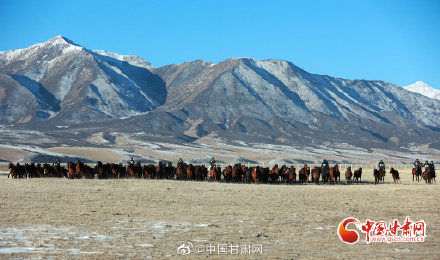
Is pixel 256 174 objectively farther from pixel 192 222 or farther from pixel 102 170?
pixel 192 222

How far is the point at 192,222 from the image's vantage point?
19703mm

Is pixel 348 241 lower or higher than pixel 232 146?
lower

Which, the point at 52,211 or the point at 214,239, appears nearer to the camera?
the point at 214,239

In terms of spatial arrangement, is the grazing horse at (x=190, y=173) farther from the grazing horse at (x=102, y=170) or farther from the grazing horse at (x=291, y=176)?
the grazing horse at (x=291, y=176)

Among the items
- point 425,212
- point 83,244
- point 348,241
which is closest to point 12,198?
point 83,244

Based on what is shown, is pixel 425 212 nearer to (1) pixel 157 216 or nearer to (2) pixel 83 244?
(1) pixel 157 216

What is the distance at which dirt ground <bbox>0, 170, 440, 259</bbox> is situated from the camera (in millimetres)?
14820

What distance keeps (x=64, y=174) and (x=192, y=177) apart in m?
10.4

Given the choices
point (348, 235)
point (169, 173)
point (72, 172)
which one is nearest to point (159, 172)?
point (169, 173)

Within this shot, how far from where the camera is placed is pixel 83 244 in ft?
50.1

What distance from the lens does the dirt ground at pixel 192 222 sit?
14820 millimetres

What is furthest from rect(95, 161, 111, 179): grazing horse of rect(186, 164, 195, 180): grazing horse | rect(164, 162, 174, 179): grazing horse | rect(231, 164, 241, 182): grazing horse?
rect(231, 164, 241, 182): grazing horse

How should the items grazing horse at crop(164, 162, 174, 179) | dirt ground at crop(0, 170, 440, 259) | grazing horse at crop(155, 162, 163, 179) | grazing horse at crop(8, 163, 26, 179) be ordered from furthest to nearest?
1. grazing horse at crop(164, 162, 174, 179)
2. grazing horse at crop(155, 162, 163, 179)
3. grazing horse at crop(8, 163, 26, 179)
4. dirt ground at crop(0, 170, 440, 259)

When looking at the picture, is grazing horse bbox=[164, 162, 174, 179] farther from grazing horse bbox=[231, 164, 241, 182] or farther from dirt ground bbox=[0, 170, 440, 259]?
dirt ground bbox=[0, 170, 440, 259]
